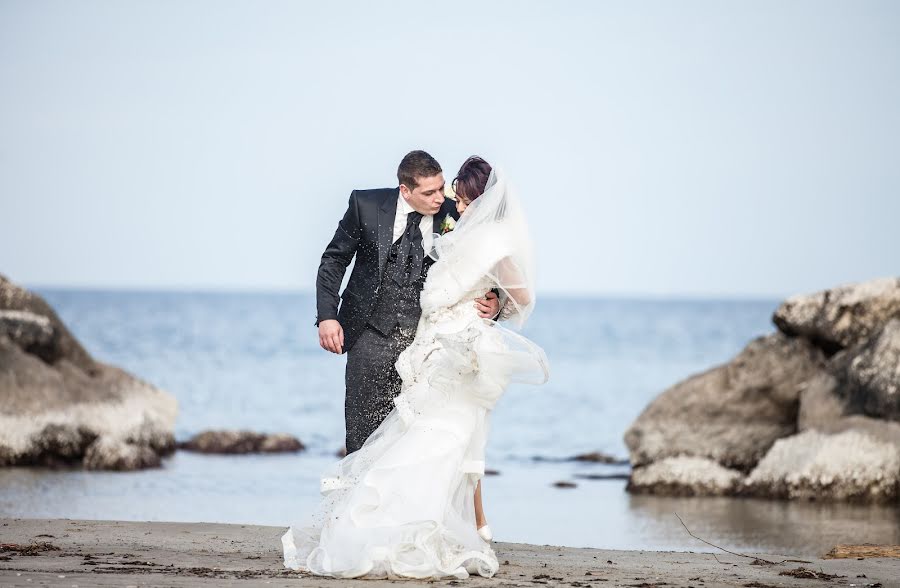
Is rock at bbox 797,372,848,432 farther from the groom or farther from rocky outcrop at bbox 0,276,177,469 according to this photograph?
rocky outcrop at bbox 0,276,177,469

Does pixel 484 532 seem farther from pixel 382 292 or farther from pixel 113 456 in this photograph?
pixel 113 456

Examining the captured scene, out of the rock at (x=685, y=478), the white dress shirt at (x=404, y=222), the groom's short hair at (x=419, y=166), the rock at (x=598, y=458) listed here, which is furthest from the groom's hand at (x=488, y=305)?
the rock at (x=598, y=458)

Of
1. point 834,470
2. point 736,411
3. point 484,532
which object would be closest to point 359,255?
point 484,532

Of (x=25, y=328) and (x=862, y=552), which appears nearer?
(x=862, y=552)

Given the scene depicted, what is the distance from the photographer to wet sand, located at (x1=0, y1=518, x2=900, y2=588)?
18.2 feet

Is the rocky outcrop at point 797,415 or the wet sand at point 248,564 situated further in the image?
the rocky outcrop at point 797,415

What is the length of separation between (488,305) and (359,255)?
79 cm

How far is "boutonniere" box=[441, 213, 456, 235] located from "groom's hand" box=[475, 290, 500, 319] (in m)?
0.39

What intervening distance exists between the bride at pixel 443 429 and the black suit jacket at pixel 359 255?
286 mm

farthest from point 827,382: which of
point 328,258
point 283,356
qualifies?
point 283,356

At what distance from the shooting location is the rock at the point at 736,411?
513 inches

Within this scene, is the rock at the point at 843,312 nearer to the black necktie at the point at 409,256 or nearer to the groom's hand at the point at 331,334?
the black necktie at the point at 409,256

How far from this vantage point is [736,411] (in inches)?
526

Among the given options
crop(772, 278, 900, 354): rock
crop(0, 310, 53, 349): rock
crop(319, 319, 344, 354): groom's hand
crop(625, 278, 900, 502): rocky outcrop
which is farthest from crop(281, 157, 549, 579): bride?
crop(0, 310, 53, 349): rock
